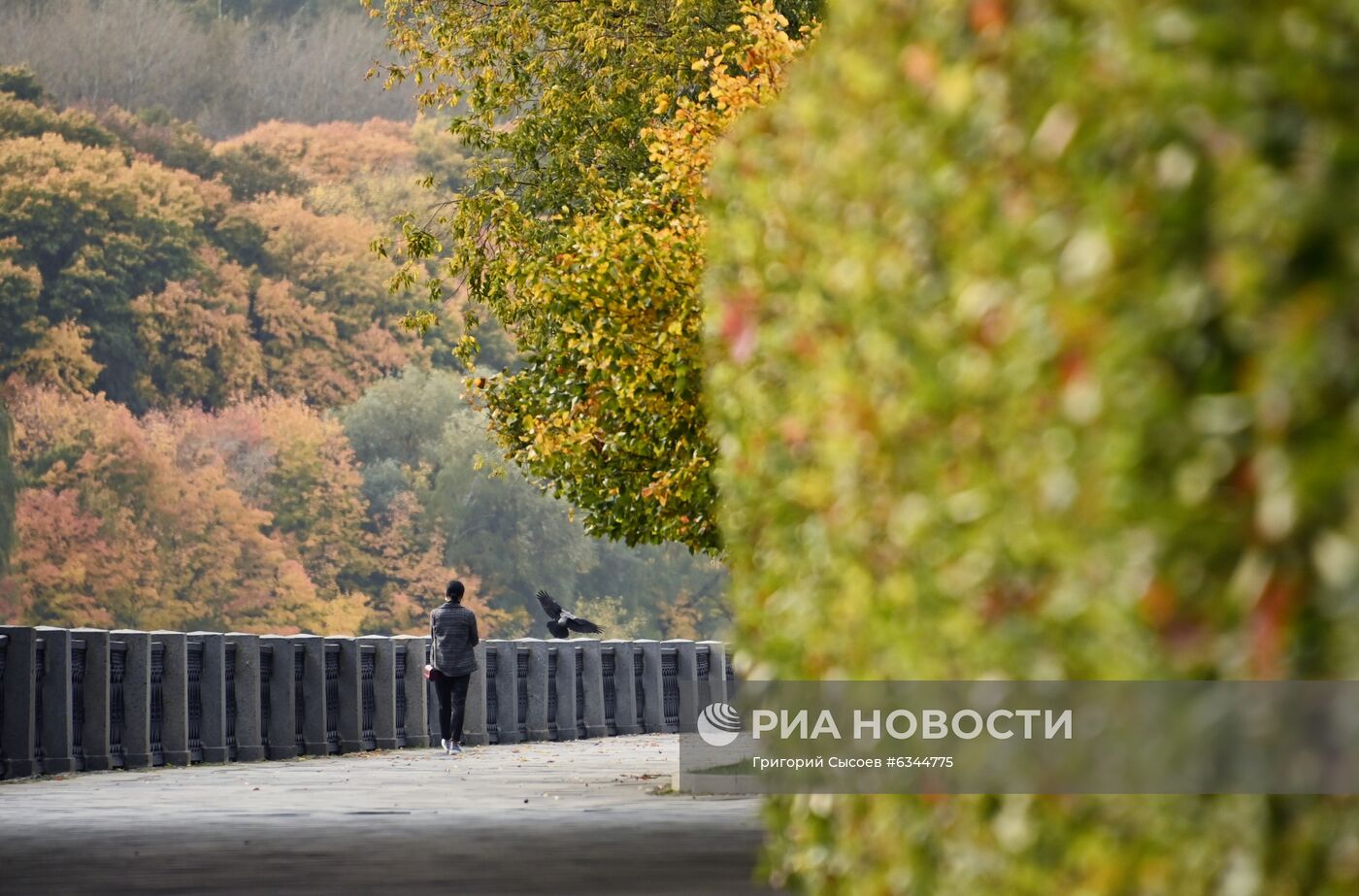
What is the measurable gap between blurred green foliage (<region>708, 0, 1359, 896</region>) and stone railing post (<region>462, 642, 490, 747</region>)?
24.3m

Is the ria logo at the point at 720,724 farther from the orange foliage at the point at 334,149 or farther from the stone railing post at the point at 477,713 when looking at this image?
the orange foliage at the point at 334,149

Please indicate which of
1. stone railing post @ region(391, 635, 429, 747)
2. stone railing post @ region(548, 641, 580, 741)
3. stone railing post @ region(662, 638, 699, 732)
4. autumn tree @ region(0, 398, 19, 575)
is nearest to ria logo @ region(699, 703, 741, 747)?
stone railing post @ region(391, 635, 429, 747)

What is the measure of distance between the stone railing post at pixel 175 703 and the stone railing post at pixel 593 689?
1138 cm

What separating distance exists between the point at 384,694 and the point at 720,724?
18.3ft

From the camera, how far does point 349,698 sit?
25.9 meters

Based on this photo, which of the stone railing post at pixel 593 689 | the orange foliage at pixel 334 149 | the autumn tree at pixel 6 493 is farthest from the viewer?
the orange foliage at pixel 334 149

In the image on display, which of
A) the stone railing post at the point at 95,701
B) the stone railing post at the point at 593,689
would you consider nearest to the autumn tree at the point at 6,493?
the stone railing post at the point at 593,689

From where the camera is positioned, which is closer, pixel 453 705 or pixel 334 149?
pixel 453 705

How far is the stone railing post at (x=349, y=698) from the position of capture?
84.5 ft

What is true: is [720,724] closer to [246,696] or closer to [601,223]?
[246,696]

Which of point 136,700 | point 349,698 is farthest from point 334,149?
point 136,700

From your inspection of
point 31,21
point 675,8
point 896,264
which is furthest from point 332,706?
point 31,21

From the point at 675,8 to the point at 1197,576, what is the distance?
22.2m

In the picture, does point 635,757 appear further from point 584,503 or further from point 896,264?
point 896,264
